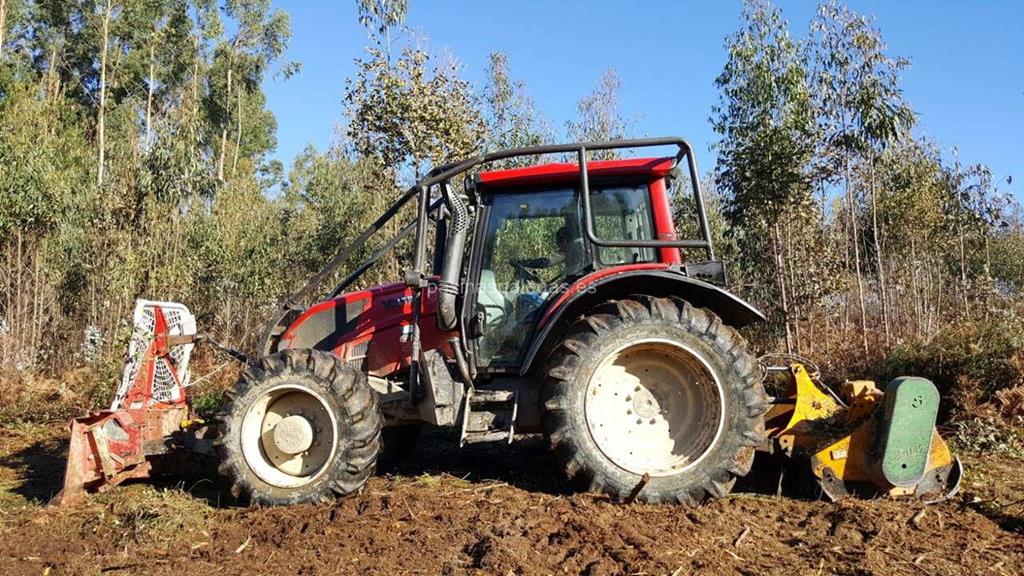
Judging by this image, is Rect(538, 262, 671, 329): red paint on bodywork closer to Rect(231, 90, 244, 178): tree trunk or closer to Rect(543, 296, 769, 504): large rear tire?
Rect(543, 296, 769, 504): large rear tire

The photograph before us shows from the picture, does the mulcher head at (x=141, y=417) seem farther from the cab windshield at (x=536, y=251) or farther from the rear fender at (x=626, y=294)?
the rear fender at (x=626, y=294)

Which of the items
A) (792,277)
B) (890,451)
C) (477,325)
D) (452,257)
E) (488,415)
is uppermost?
(792,277)

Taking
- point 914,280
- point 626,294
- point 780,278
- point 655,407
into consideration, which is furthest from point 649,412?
point 914,280

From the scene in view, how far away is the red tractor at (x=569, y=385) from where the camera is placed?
428 cm

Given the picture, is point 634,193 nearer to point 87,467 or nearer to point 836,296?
point 87,467

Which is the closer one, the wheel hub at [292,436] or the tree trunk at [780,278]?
the wheel hub at [292,436]

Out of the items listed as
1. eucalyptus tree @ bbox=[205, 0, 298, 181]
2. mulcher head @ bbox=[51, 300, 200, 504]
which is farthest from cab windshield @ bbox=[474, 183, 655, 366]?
eucalyptus tree @ bbox=[205, 0, 298, 181]

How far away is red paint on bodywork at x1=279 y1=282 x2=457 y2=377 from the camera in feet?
16.6

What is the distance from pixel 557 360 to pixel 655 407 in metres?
0.68

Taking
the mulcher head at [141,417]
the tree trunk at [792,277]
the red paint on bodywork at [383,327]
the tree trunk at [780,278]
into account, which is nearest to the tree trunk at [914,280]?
the tree trunk at [792,277]

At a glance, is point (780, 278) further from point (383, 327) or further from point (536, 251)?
point (383, 327)

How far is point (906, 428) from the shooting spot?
4.12 m

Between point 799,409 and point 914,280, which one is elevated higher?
point 914,280

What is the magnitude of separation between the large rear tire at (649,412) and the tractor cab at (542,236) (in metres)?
0.36
